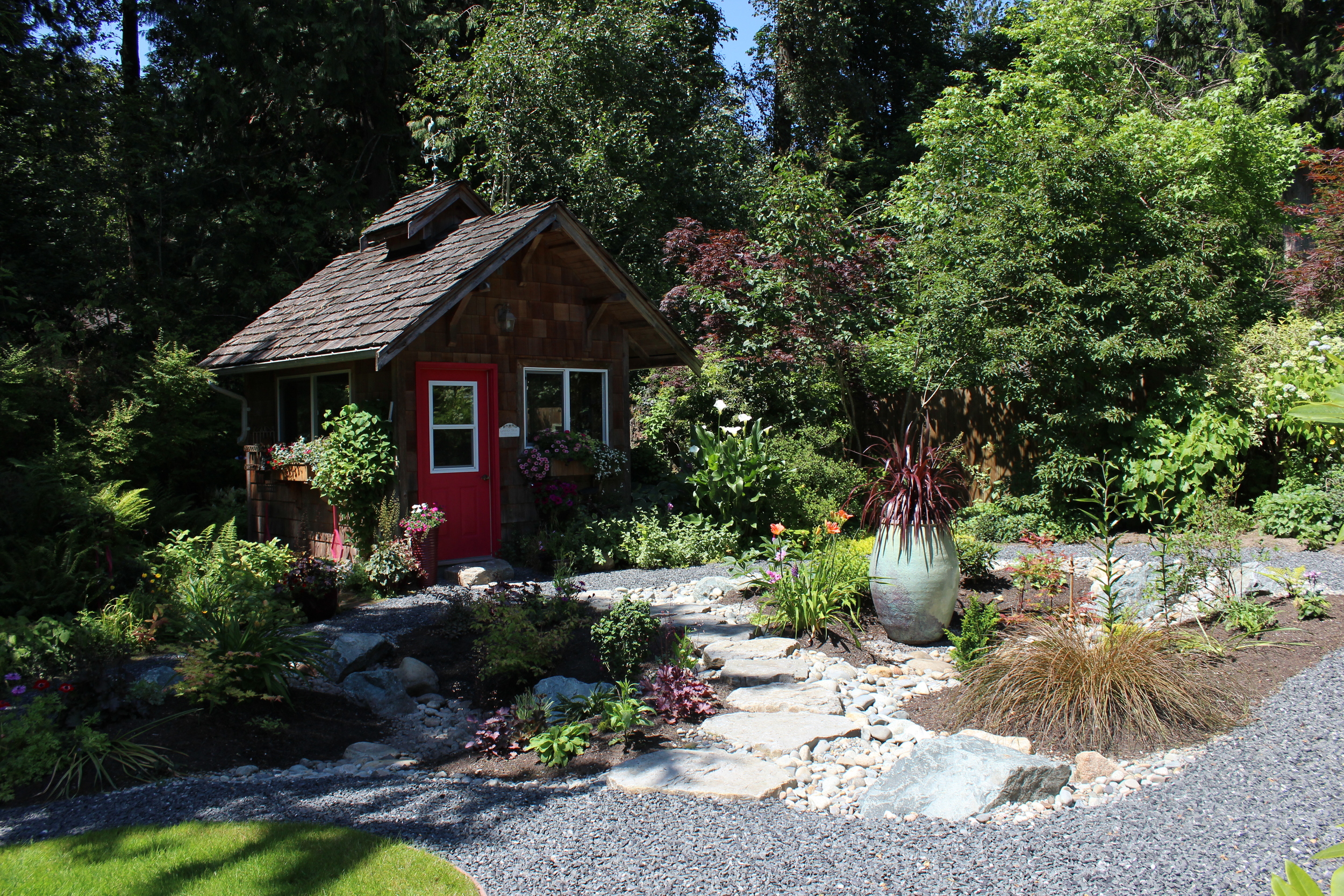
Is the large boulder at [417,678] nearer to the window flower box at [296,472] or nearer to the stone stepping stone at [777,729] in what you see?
the stone stepping stone at [777,729]

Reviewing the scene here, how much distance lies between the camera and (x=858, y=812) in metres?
3.91

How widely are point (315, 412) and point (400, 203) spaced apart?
347cm

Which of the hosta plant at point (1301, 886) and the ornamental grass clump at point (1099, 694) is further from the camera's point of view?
the ornamental grass clump at point (1099, 694)

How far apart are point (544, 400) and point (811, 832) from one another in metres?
7.90

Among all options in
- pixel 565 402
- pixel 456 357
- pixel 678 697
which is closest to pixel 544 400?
pixel 565 402

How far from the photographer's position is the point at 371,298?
410 inches

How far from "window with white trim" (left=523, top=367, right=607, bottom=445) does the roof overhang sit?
2126 mm

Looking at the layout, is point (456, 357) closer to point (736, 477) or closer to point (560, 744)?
point (736, 477)

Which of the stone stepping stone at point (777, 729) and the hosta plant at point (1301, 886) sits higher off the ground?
the hosta plant at point (1301, 886)

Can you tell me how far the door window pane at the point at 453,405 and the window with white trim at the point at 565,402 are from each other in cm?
70

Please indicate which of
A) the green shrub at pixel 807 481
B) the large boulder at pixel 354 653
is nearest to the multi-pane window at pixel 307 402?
the large boulder at pixel 354 653

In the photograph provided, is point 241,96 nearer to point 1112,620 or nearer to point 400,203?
point 400,203

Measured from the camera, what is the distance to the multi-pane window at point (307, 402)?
10.2 meters

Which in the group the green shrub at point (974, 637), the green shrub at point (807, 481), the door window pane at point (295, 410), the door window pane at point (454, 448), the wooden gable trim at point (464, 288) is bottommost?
the green shrub at point (974, 637)
